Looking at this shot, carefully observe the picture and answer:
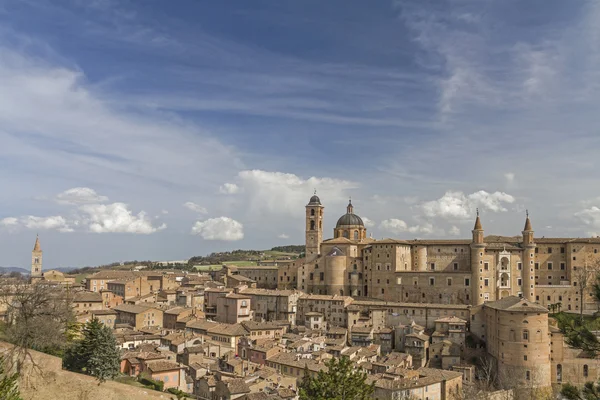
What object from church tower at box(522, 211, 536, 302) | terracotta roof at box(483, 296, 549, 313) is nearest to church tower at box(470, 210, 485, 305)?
church tower at box(522, 211, 536, 302)

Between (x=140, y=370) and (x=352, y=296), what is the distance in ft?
99.2

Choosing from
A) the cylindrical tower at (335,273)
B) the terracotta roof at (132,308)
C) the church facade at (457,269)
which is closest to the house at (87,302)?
the terracotta roof at (132,308)

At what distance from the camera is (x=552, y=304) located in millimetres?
55688

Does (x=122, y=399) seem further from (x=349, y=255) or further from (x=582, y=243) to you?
(x=582, y=243)

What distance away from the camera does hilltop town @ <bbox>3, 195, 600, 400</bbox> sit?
1522 inches

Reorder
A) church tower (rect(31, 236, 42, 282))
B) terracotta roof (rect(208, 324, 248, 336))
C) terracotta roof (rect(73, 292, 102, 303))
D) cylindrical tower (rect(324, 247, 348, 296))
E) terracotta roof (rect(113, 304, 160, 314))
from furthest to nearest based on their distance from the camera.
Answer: church tower (rect(31, 236, 42, 282)) < cylindrical tower (rect(324, 247, 348, 296)) < terracotta roof (rect(73, 292, 102, 303)) < terracotta roof (rect(113, 304, 160, 314)) < terracotta roof (rect(208, 324, 248, 336))

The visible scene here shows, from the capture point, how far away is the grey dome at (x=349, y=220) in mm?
72062

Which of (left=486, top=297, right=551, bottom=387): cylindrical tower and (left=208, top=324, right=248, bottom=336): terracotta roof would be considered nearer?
(left=486, top=297, right=551, bottom=387): cylindrical tower

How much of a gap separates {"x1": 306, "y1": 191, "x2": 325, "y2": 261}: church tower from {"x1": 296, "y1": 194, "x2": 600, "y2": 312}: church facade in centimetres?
25

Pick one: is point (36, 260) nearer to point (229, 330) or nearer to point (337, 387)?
point (229, 330)

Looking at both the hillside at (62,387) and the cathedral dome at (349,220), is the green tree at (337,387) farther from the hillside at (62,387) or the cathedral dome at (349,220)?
the cathedral dome at (349,220)

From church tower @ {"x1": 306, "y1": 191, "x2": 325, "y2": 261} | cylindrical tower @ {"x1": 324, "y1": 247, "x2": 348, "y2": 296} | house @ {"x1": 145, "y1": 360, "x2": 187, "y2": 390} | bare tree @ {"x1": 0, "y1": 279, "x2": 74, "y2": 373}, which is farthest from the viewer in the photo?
church tower @ {"x1": 306, "y1": 191, "x2": 325, "y2": 261}

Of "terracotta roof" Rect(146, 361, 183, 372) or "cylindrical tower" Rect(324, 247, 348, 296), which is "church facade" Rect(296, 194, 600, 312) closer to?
"cylindrical tower" Rect(324, 247, 348, 296)

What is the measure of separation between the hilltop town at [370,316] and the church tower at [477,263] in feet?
0.36
